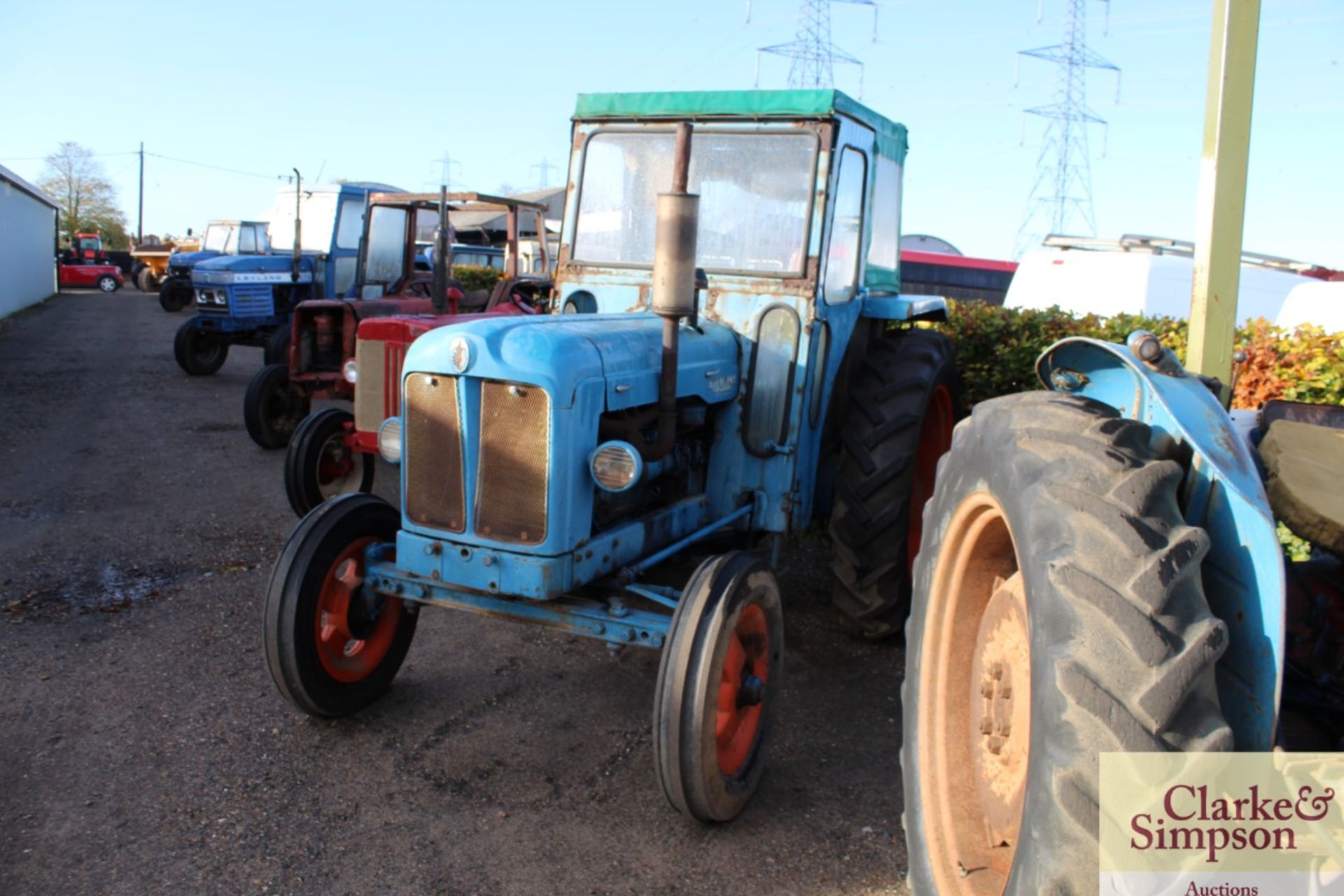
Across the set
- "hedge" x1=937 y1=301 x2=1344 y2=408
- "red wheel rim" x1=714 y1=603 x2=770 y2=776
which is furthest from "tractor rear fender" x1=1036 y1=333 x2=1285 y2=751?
"hedge" x1=937 y1=301 x2=1344 y2=408

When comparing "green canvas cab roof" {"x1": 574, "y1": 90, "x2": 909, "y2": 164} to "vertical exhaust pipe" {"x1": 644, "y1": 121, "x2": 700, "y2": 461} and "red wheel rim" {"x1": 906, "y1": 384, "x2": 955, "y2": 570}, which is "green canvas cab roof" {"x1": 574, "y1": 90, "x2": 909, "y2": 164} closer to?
"vertical exhaust pipe" {"x1": 644, "y1": 121, "x2": 700, "y2": 461}

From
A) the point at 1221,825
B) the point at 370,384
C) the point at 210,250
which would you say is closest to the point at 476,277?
the point at 210,250

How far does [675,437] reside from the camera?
386 centimetres

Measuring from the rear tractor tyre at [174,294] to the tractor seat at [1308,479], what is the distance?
23.3 metres

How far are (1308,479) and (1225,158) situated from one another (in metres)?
0.77

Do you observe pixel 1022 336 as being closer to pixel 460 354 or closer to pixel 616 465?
pixel 616 465

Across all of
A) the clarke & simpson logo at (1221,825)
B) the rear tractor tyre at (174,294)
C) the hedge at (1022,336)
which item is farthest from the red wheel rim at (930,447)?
the rear tractor tyre at (174,294)

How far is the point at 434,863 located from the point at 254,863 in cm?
51

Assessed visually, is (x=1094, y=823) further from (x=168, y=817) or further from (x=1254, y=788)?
(x=168, y=817)

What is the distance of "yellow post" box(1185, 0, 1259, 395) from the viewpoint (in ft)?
7.48

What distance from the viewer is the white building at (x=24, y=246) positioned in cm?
2256

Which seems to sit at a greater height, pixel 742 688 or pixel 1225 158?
pixel 1225 158

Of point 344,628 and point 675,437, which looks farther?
point 675,437

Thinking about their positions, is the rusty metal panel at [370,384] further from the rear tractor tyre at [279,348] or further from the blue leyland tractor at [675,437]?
the rear tractor tyre at [279,348]
